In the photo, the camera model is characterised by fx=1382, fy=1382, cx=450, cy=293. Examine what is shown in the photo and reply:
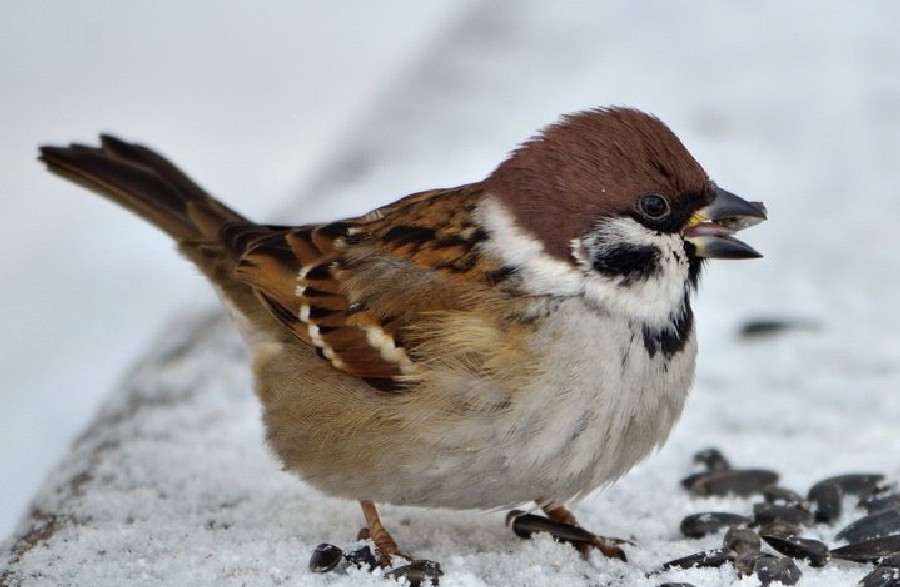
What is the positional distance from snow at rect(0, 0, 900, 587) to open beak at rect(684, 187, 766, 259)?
0.75m

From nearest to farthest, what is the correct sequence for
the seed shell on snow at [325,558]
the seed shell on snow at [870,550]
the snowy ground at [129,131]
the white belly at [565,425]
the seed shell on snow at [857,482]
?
the white belly at [565,425] < the seed shell on snow at [325,558] < the seed shell on snow at [870,550] < the seed shell on snow at [857,482] < the snowy ground at [129,131]

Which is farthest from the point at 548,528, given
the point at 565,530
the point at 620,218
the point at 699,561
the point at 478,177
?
the point at 478,177

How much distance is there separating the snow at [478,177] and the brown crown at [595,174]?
82cm

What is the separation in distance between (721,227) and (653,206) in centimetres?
18

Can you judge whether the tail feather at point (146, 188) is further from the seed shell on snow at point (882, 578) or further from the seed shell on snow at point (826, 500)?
the seed shell on snow at point (882, 578)

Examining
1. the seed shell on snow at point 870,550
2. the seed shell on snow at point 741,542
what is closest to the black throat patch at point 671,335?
the seed shell on snow at point 741,542

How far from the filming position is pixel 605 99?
6395mm

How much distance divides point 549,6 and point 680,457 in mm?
4031

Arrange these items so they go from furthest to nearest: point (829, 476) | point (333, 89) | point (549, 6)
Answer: point (333, 89), point (549, 6), point (829, 476)

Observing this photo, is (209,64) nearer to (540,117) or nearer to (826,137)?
(540,117)

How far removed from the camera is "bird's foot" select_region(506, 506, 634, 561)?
3.40 metres

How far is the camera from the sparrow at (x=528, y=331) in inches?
121

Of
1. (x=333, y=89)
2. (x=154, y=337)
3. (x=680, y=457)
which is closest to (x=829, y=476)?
(x=680, y=457)

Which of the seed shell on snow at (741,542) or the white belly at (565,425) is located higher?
the white belly at (565,425)
